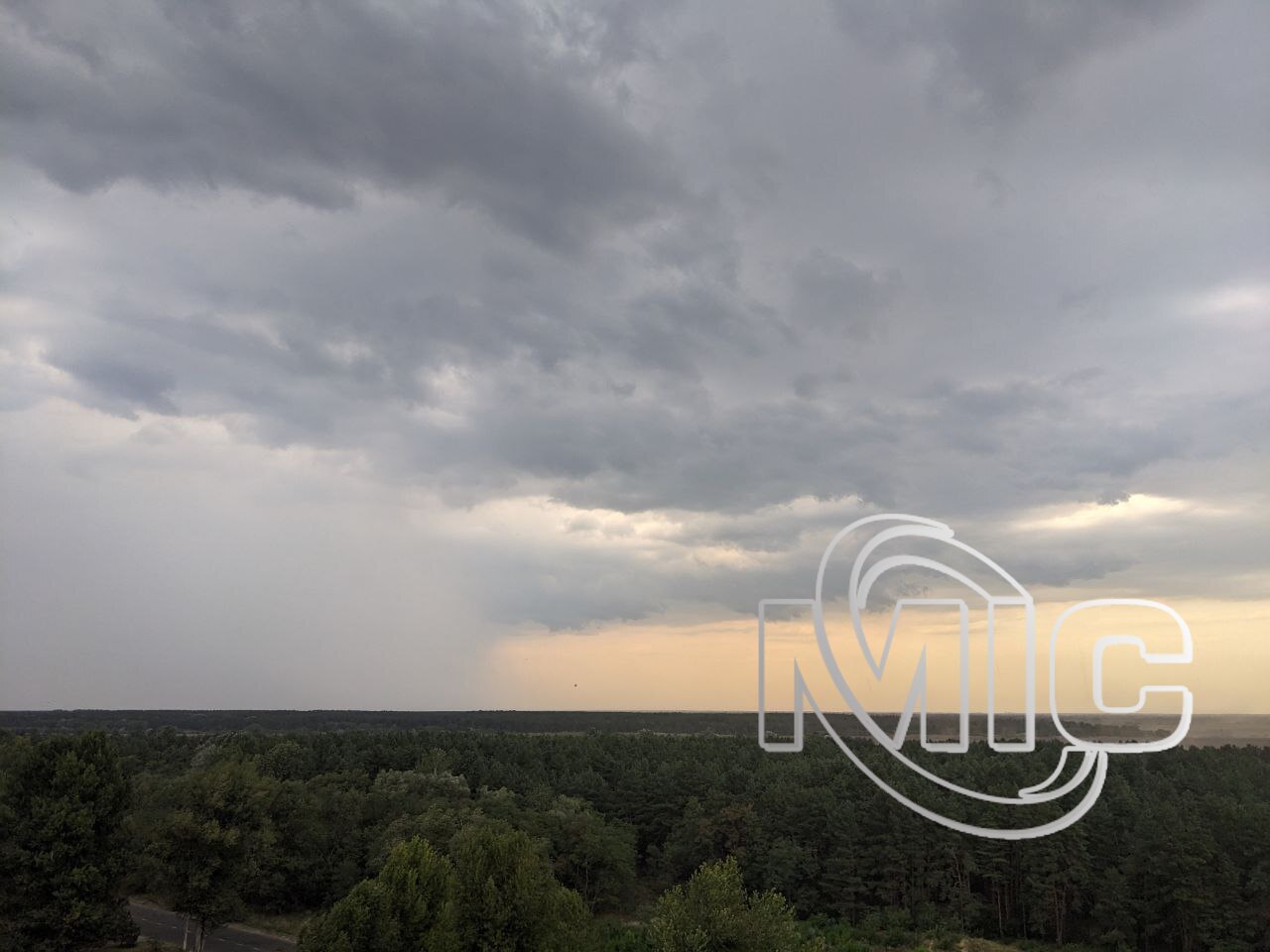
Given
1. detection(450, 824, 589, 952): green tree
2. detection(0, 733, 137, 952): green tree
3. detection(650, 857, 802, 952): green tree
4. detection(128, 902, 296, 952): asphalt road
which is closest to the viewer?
detection(650, 857, 802, 952): green tree

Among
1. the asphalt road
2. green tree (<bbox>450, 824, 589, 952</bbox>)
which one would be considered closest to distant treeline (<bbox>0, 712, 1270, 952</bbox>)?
green tree (<bbox>450, 824, 589, 952</bbox>)

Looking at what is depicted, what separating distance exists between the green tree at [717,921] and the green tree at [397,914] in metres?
12.4

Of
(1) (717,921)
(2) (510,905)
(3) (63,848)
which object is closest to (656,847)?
(2) (510,905)

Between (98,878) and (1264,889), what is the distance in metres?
92.3

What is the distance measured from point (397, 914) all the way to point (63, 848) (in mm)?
30062

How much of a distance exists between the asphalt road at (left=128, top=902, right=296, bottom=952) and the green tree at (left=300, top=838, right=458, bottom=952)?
120ft

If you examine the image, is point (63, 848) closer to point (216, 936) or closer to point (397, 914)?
point (216, 936)

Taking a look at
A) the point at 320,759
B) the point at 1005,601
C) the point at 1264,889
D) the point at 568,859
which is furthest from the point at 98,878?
the point at 1264,889

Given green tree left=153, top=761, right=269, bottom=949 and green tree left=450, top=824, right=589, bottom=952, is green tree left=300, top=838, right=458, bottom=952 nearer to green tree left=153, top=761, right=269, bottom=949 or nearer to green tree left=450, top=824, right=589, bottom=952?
green tree left=450, top=824, right=589, bottom=952

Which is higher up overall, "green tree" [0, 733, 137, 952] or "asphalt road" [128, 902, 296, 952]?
"green tree" [0, 733, 137, 952]

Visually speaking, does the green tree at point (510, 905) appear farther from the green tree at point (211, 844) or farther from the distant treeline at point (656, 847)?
the green tree at point (211, 844)

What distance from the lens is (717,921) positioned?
4169 centimetres

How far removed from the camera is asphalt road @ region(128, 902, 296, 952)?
7569 cm

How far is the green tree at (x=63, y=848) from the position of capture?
58.2m
